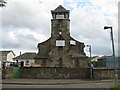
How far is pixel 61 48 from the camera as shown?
53.3 m

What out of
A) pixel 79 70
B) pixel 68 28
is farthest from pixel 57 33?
pixel 79 70

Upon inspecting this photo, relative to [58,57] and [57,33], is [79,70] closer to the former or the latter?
[58,57]

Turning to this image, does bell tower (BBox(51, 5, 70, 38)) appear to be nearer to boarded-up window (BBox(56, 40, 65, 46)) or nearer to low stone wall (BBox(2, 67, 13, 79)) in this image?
boarded-up window (BBox(56, 40, 65, 46))

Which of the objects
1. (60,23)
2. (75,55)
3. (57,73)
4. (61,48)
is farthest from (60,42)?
(57,73)

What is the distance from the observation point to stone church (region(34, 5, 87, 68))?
53000mm

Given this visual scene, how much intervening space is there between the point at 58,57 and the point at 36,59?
605cm

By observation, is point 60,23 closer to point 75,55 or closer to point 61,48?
point 61,48

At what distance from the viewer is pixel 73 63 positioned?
5375cm

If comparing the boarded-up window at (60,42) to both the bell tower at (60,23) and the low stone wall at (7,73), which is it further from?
the low stone wall at (7,73)

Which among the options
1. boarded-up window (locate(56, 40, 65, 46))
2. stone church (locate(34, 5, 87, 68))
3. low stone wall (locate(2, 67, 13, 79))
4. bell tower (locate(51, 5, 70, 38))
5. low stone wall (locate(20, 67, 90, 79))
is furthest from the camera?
bell tower (locate(51, 5, 70, 38))

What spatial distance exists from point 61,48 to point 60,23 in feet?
22.2

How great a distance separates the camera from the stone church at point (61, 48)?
53.0m

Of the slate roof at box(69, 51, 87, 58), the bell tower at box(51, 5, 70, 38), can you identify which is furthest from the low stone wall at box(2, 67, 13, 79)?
the bell tower at box(51, 5, 70, 38)

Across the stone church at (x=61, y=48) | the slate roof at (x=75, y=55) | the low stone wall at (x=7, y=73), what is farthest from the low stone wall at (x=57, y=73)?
the slate roof at (x=75, y=55)
